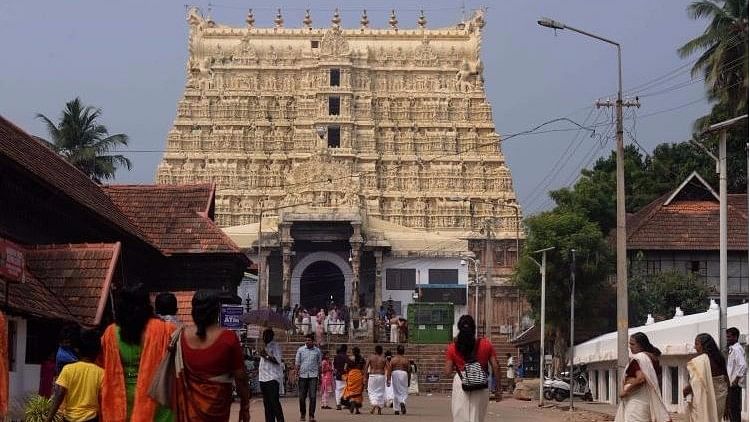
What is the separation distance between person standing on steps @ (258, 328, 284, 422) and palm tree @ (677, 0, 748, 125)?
2737 cm

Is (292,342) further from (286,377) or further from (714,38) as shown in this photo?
(714,38)

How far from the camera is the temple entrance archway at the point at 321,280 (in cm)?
7131

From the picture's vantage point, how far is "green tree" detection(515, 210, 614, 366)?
52.1 m

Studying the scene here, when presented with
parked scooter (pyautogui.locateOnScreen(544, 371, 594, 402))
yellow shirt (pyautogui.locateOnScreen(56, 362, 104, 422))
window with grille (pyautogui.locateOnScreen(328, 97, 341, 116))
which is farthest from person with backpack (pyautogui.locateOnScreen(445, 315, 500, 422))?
window with grille (pyautogui.locateOnScreen(328, 97, 341, 116))

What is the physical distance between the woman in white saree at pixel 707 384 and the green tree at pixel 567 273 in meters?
36.5

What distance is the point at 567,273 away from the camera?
52.4 meters

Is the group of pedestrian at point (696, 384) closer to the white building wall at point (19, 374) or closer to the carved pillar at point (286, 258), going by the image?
the white building wall at point (19, 374)

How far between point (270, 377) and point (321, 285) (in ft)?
180

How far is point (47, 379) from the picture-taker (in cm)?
1830

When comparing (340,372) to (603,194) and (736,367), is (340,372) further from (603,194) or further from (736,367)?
(603,194)

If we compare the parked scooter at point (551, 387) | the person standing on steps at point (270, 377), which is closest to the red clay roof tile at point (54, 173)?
the person standing on steps at point (270, 377)

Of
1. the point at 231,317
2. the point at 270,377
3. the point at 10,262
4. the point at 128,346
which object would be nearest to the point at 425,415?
the point at 231,317

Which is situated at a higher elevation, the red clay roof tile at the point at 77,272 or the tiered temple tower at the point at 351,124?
→ the tiered temple tower at the point at 351,124

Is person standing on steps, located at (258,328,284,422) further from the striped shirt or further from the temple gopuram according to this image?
the temple gopuram
